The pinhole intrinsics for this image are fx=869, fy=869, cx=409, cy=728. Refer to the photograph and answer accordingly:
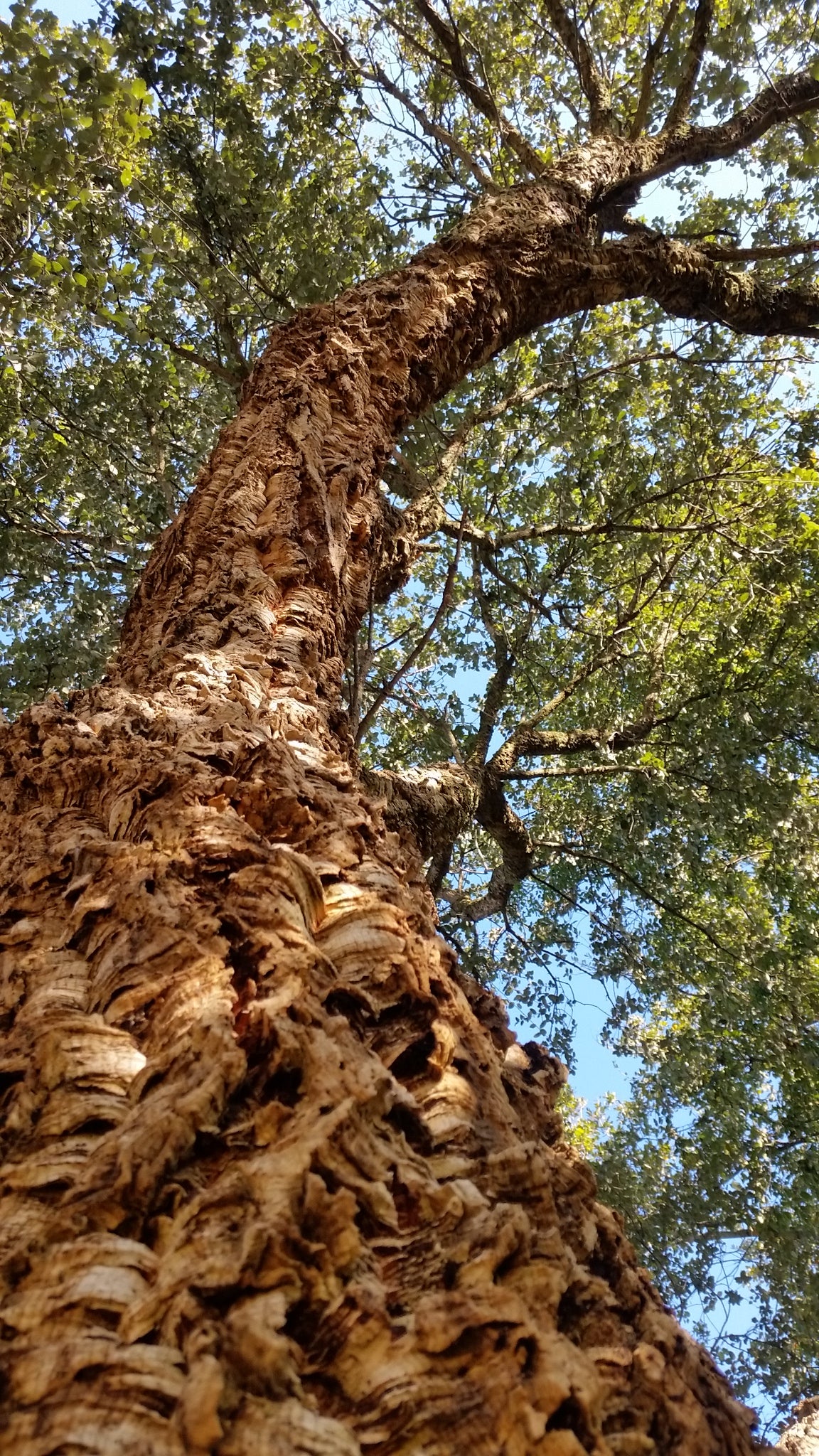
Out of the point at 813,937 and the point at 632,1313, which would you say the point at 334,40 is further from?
the point at 813,937

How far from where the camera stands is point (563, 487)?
8.18 metres

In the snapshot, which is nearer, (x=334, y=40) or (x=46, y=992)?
(x=46, y=992)

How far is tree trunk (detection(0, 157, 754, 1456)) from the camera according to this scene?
831 mm

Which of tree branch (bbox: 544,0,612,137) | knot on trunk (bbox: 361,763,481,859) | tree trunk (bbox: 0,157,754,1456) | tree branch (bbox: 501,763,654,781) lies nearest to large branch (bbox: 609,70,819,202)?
tree branch (bbox: 544,0,612,137)

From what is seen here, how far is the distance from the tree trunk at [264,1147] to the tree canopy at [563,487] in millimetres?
3618

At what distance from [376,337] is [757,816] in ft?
19.1

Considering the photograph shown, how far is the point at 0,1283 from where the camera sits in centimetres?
92

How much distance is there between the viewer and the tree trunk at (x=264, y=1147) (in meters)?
0.83

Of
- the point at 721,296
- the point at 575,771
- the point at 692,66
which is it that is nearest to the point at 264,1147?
the point at 575,771

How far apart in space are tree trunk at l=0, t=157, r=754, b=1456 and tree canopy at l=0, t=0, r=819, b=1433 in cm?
362

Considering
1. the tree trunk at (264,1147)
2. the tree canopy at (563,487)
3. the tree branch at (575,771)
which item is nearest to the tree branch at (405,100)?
the tree canopy at (563,487)

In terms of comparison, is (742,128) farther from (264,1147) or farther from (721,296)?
(264,1147)

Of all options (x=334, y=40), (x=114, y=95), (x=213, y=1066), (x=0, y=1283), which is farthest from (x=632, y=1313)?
(x=334, y=40)

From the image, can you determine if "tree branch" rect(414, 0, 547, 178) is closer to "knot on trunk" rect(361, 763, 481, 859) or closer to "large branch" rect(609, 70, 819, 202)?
"large branch" rect(609, 70, 819, 202)
